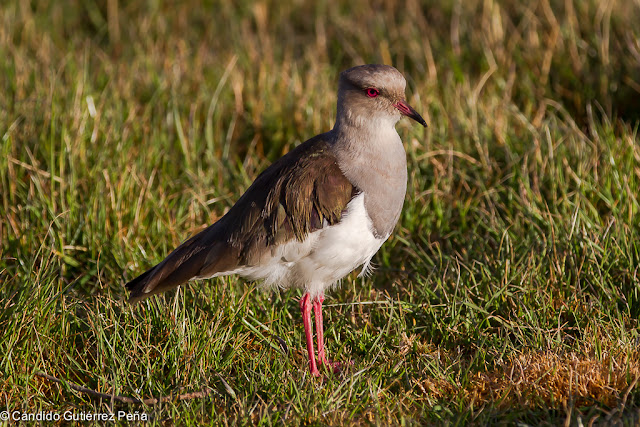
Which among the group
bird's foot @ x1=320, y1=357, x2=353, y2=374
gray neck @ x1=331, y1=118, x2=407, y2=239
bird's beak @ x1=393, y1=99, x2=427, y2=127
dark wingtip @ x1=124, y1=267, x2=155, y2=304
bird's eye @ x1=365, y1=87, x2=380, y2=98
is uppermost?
bird's eye @ x1=365, y1=87, x2=380, y2=98

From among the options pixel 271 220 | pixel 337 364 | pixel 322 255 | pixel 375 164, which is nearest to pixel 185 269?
pixel 271 220

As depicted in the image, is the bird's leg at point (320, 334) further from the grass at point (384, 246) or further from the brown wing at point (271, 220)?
the brown wing at point (271, 220)

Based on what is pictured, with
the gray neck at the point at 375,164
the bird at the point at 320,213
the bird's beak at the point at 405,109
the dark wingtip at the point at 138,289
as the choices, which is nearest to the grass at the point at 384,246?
the dark wingtip at the point at 138,289

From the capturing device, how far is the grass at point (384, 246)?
12.4 feet

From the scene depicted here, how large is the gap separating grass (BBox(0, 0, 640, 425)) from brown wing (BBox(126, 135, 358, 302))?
7.1 inches

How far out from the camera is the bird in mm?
4059

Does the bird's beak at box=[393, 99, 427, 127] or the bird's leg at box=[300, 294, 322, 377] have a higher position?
the bird's beak at box=[393, 99, 427, 127]

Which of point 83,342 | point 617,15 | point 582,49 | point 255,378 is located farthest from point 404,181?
point 617,15

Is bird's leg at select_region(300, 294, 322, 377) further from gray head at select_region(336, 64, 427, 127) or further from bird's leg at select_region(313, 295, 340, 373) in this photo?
gray head at select_region(336, 64, 427, 127)

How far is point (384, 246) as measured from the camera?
205 inches

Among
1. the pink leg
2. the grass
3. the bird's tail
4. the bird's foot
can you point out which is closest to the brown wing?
the bird's tail

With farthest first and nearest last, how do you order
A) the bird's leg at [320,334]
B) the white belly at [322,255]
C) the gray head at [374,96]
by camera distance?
the gray head at [374,96]
the bird's leg at [320,334]
the white belly at [322,255]

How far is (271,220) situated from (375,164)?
619 millimetres

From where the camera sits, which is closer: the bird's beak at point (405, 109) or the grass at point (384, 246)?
the grass at point (384, 246)
